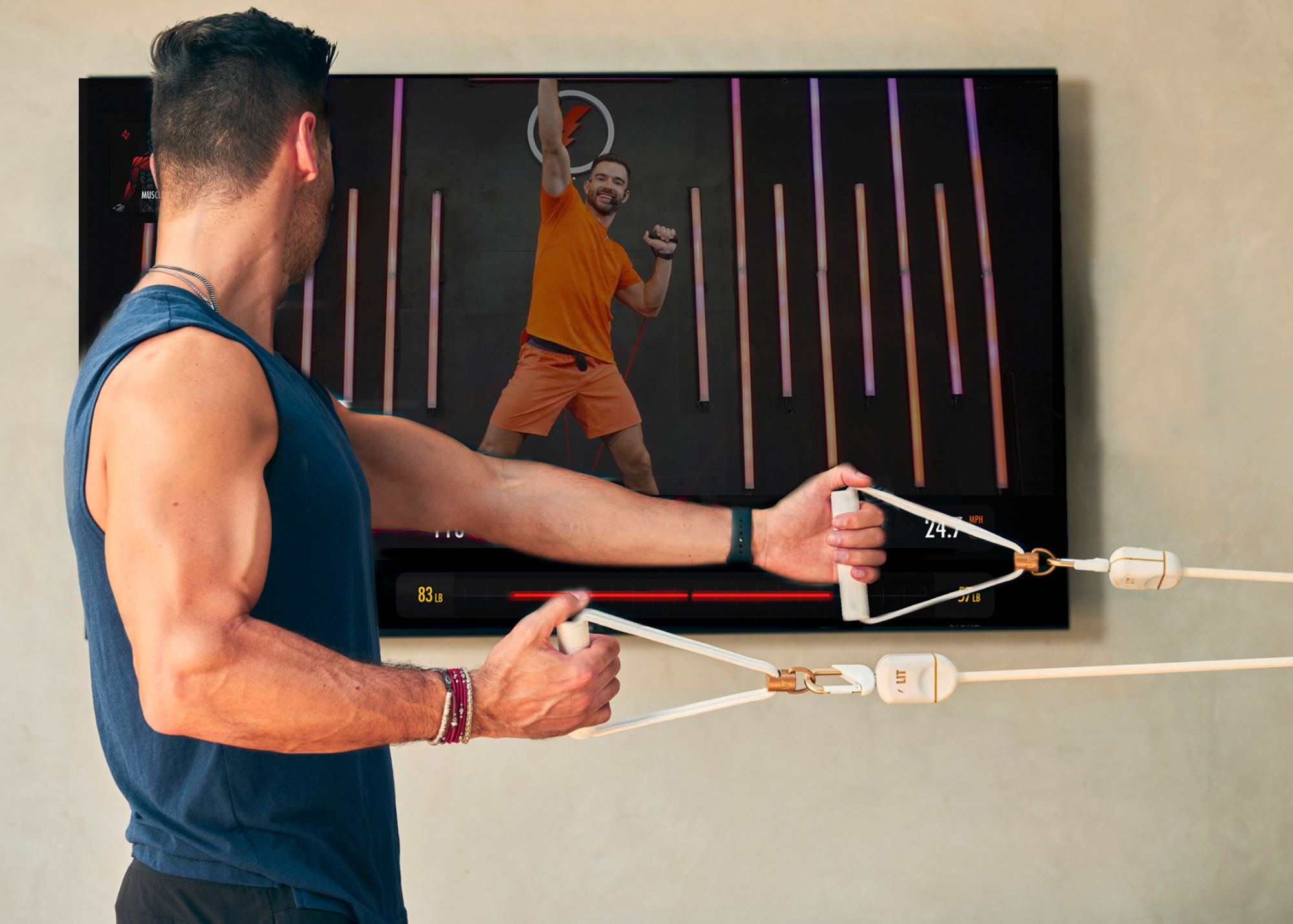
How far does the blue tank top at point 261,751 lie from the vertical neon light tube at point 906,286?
1044 millimetres

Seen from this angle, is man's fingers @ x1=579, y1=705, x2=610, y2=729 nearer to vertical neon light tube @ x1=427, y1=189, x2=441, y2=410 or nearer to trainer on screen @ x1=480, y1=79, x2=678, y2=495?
trainer on screen @ x1=480, y1=79, x2=678, y2=495

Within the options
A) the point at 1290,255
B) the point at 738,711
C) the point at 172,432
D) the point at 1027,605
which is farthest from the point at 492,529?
the point at 1290,255

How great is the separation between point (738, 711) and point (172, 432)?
1197 millimetres

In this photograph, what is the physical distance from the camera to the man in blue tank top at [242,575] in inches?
27.0

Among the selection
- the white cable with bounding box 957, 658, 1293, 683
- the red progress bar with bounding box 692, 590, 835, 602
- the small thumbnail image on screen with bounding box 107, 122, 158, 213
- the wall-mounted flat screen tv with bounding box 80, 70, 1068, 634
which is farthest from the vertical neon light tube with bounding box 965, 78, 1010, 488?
the small thumbnail image on screen with bounding box 107, 122, 158, 213

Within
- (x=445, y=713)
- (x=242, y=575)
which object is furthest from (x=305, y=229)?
(x=445, y=713)

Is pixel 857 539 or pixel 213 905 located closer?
pixel 213 905

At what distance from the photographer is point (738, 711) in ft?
5.47

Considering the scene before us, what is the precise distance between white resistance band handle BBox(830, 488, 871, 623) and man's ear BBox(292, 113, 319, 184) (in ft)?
2.16

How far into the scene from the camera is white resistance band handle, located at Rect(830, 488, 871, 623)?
3.44 ft

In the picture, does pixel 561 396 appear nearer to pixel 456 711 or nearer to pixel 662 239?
pixel 662 239

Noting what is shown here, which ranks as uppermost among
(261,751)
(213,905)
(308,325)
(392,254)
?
(392,254)

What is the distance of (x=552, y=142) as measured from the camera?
1.61 m

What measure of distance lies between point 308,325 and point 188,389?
0.94 meters
